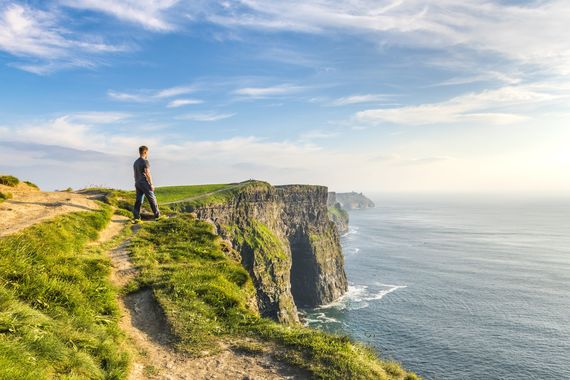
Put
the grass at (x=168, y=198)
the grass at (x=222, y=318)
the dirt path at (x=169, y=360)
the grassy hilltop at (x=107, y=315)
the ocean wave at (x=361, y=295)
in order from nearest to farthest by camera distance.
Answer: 1. the grassy hilltop at (x=107, y=315)
2. the dirt path at (x=169, y=360)
3. the grass at (x=222, y=318)
4. the grass at (x=168, y=198)
5. the ocean wave at (x=361, y=295)

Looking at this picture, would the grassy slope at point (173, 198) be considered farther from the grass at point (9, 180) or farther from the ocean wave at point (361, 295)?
the ocean wave at point (361, 295)

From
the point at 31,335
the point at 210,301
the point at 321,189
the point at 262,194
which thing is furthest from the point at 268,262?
the point at 31,335

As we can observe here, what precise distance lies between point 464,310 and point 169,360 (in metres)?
90.4

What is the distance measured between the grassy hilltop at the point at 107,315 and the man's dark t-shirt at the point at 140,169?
19.5 ft

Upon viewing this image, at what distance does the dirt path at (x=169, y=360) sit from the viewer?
8695 mm

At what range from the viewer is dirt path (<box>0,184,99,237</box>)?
16625mm

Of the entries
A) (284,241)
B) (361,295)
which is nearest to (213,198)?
(284,241)

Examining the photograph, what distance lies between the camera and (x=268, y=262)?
88.4 m

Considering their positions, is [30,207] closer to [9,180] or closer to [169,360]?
[9,180]

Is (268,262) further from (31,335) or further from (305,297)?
(31,335)

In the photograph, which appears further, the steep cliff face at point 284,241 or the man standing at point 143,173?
the steep cliff face at point 284,241

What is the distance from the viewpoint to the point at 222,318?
12156 millimetres

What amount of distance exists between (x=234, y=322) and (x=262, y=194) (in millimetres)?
92586

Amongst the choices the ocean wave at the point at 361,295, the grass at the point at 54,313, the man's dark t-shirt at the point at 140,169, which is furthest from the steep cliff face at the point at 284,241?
the grass at the point at 54,313
